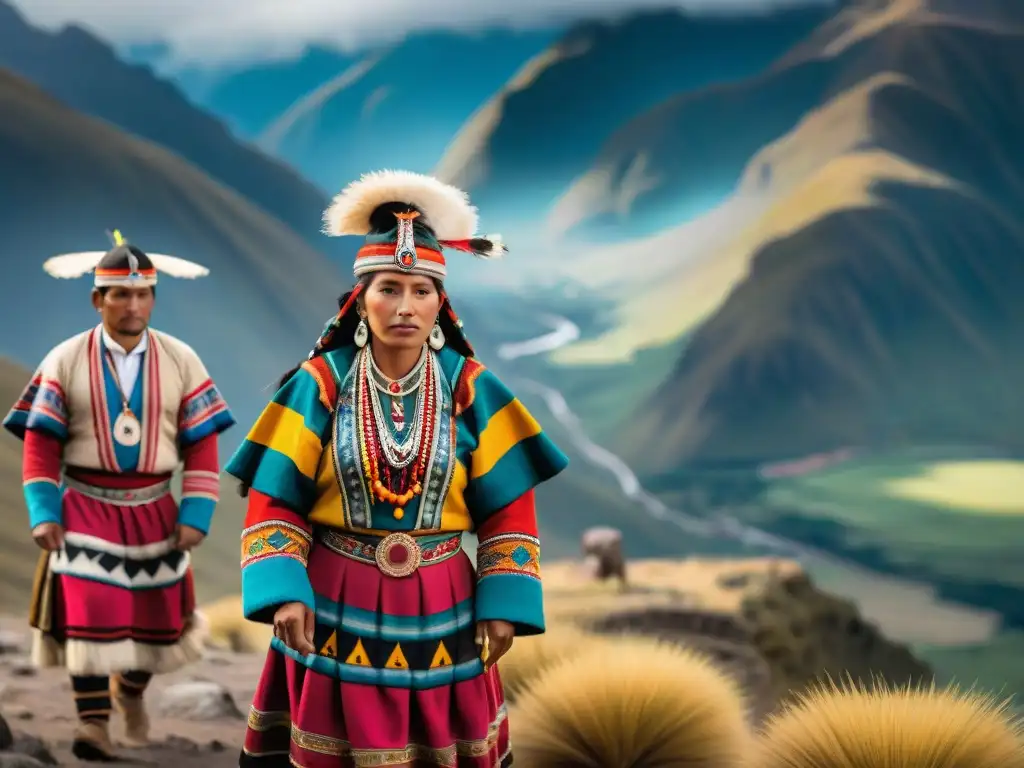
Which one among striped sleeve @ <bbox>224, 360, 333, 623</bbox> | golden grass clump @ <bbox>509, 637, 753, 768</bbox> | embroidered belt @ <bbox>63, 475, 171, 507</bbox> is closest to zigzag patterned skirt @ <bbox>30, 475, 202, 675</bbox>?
embroidered belt @ <bbox>63, 475, 171, 507</bbox>

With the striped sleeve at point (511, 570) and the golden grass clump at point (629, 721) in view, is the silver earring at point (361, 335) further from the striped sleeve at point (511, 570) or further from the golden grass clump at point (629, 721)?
the golden grass clump at point (629, 721)

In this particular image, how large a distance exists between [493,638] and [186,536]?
172 centimetres

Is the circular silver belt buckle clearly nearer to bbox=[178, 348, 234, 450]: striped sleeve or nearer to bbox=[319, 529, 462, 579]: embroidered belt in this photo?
bbox=[319, 529, 462, 579]: embroidered belt

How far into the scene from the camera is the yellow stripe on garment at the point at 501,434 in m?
2.92

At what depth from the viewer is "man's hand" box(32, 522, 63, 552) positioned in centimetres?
408

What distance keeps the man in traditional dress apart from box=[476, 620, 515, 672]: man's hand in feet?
5.51

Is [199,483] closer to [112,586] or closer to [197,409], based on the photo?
[197,409]

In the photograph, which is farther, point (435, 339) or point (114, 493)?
point (114, 493)

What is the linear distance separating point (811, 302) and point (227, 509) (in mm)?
5820

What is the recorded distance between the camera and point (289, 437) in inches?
111

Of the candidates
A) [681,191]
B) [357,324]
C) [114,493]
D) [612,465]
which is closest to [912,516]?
[612,465]

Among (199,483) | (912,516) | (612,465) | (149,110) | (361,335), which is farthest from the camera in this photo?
(149,110)

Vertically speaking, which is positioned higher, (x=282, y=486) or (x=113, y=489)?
(x=113, y=489)

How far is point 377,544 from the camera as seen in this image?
2826 millimetres
